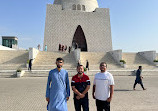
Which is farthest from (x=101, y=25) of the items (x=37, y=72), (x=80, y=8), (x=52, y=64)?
(x=37, y=72)

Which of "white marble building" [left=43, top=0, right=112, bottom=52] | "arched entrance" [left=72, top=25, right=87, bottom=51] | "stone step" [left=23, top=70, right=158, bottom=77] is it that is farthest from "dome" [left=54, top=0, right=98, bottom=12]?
"stone step" [left=23, top=70, right=158, bottom=77]

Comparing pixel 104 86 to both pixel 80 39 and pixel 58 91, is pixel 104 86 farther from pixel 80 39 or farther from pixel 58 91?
pixel 80 39

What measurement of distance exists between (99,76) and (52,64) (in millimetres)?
12635

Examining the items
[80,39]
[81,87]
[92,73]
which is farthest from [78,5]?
[81,87]

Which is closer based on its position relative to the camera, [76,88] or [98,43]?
[76,88]

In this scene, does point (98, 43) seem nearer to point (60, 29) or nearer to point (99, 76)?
point (60, 29)

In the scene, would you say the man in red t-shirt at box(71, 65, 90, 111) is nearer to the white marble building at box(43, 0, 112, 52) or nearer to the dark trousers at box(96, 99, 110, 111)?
the dark trousers at box(96, 99, 110, 111)

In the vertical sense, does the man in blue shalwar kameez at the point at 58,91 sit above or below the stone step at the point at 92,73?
above

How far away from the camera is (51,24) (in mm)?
24766

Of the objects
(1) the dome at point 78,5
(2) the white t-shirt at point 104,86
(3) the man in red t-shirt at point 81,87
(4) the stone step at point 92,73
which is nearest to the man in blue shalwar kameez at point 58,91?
(3) the man in red t-shirt at point 81,87

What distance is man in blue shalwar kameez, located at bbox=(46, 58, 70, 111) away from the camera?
2466 mm

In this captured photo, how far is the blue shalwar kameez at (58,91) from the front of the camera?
246 cm

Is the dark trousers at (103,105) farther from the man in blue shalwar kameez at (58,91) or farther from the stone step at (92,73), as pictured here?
the stone step at (92,73)

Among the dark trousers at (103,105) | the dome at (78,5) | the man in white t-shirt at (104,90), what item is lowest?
the dark trousers at (103,105)
